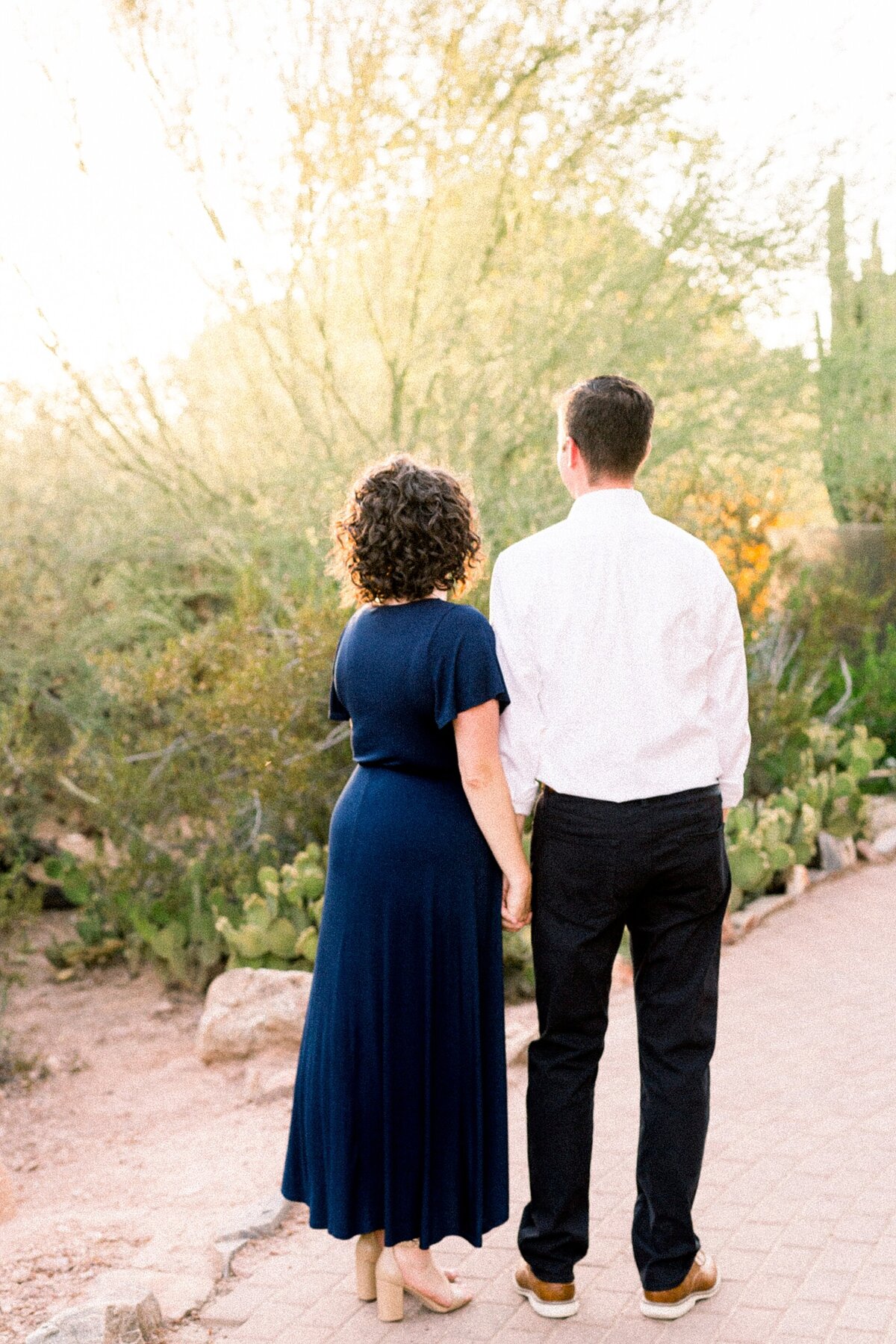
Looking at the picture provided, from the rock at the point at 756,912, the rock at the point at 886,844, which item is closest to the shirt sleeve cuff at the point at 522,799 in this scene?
the rock at the point at 756,912

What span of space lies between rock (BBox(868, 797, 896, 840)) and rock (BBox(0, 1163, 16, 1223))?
16.0ft

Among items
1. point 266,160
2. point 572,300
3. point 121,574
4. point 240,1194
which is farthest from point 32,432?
point 240,1194

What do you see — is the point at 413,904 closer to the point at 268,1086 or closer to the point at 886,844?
the point at 268,1086

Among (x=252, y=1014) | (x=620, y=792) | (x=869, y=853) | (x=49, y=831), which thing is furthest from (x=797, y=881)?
(x=620, y=792)

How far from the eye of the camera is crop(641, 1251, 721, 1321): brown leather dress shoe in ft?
8.79

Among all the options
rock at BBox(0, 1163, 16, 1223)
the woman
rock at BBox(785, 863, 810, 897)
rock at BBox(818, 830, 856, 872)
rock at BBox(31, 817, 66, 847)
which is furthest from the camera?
rock at BBox(31, 817, 66, 847)

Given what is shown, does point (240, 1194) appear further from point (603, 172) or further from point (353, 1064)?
point (603, 172)

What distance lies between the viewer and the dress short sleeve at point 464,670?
8.33 feet

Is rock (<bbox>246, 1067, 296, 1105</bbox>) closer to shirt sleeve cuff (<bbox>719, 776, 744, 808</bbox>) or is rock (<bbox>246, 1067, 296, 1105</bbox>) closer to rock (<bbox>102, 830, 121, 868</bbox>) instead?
rock (<bbox>102, 830, 121, 868</bbox>)

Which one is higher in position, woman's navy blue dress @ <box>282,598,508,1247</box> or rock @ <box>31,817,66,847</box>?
woman's navy blue dress @ <box>282,598,508,1247</box>

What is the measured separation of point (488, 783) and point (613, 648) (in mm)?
340

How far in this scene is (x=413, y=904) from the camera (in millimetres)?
2619

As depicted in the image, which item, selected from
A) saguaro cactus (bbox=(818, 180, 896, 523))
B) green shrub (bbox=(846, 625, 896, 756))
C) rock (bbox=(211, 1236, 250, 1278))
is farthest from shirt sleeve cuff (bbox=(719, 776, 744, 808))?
saguaro cactus (bbox=(818, 180, 896, 523))

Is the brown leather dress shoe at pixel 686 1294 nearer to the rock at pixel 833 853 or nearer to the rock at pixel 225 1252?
the rock at pixel 225 1252
